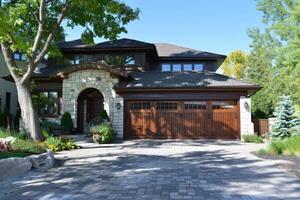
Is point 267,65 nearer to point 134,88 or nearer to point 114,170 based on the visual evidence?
point 134,88

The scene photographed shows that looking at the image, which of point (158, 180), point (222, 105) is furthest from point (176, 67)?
point (158, 180)

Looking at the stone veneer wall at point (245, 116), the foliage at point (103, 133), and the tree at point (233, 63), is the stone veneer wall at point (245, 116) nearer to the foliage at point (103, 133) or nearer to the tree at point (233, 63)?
the foliage at point (103, 133)

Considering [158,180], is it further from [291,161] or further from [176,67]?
[176,67]

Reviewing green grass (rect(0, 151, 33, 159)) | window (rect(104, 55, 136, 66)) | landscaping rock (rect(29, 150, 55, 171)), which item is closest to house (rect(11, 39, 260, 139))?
window (rect(104, 55, 136, 66))

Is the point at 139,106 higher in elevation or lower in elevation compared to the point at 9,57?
lower

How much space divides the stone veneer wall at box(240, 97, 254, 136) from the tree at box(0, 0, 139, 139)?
26.1 feet

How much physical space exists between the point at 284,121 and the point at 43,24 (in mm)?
12582

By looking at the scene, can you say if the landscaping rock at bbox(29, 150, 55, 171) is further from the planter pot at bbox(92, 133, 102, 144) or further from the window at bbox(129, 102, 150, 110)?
the window at bbox(129, 102, 150, 110)

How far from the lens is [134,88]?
64.3 feet

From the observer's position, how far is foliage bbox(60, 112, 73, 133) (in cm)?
1948

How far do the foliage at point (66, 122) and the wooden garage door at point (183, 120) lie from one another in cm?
331

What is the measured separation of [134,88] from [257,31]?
81.4 feet

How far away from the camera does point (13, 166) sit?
8.95 meters

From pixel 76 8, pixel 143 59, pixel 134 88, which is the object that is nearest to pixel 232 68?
pixel 143 59
